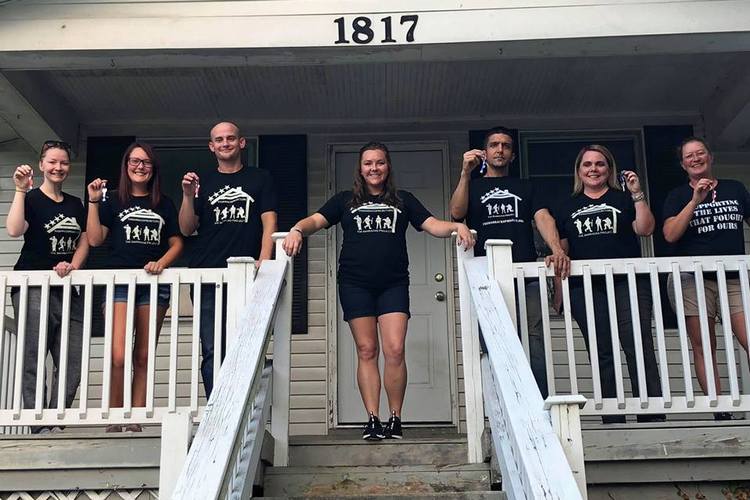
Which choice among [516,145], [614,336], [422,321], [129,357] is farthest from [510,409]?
[516,145]

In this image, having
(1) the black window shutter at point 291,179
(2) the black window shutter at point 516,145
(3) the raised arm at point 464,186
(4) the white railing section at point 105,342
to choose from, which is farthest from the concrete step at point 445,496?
(2) the black window shutter at point 516,145

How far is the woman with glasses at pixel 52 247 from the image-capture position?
4.02m

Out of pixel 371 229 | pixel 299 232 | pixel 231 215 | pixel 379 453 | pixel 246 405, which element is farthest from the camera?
pixel 231 215

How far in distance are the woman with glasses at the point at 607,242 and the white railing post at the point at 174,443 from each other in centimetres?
200

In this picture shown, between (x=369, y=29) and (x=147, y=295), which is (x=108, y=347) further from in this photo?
(x=369, y=29)

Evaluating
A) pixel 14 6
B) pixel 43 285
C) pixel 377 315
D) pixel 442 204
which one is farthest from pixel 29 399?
pixel 442 204

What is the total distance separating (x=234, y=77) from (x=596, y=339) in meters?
2.91

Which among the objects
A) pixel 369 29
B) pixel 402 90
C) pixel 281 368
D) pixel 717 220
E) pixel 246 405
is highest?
pixel 402 90

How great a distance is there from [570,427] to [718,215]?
2.04 m

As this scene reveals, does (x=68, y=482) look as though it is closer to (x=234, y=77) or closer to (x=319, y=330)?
(x=319, y=330)

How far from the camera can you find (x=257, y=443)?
124 inches

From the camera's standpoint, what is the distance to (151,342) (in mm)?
3734

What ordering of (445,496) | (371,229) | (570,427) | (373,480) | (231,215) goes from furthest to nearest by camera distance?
1. (231,215)
2. (371,229)
3. (373,480)
4. (445,496)
5. (570,427)

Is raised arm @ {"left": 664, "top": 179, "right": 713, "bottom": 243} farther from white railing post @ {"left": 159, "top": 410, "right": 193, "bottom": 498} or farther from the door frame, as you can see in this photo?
white railing post @ {"left": 159, "top": 410, "right": 193, "bottom": 498}
